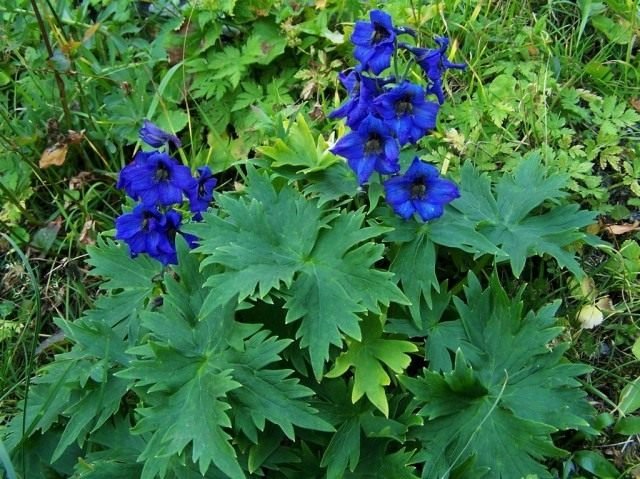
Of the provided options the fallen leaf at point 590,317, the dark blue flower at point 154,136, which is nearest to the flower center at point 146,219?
the dark blue flower at point 154,136

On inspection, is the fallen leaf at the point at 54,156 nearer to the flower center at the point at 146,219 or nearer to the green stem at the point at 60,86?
the green stem at the point at 60,86

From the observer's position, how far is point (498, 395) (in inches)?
78.5

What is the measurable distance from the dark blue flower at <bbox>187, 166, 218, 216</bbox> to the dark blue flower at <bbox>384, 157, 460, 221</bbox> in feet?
1.87

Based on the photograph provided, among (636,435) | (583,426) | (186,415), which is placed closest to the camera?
(186,415)

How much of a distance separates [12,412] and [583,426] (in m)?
1.88

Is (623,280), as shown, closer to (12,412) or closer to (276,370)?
(276,370)

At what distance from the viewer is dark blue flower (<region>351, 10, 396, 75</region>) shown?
1.99m

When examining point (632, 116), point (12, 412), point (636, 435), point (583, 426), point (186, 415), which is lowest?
point (12, 412)

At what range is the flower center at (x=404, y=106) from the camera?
2.01 m

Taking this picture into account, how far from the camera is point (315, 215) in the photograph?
2.12m

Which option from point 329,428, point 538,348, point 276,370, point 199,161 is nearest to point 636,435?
point 538,348

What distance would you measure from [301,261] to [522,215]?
28.7 inches

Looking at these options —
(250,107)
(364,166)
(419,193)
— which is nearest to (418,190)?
(419,193)

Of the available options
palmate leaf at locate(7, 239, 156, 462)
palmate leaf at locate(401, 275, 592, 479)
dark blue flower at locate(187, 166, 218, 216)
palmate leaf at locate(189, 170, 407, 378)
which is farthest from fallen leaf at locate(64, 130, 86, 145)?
palmate leaf at locate(401, 275, 592, 479)
